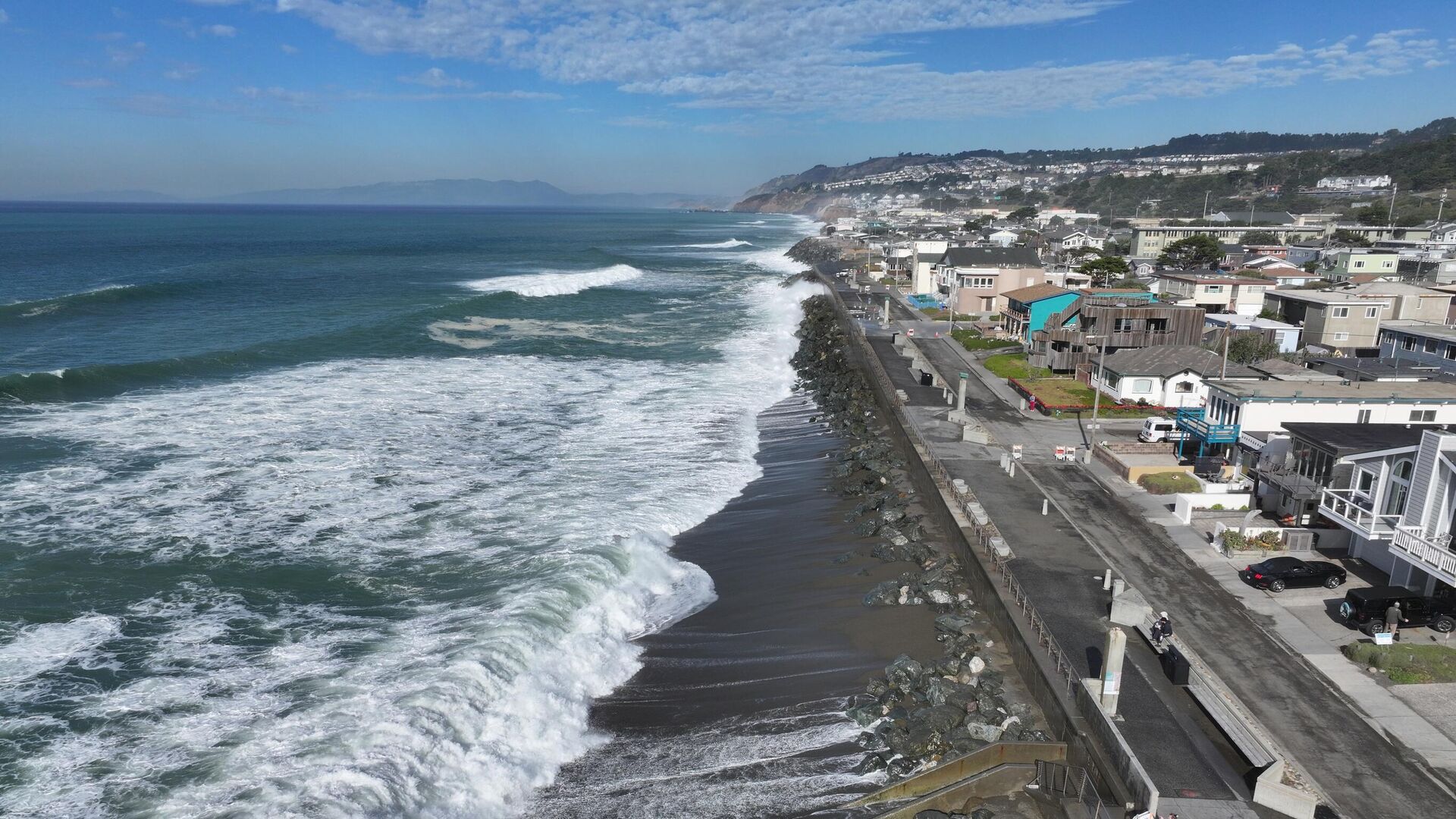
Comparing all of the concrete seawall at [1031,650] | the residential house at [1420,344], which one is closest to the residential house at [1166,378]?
the residential house at [1420,344]

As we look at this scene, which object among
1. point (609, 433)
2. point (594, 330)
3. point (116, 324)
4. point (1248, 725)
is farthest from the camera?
point (594, 330)

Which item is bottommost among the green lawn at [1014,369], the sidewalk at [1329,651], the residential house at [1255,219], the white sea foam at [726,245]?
the white sea foam at [726,245]

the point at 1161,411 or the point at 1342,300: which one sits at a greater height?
the point at 1342,300

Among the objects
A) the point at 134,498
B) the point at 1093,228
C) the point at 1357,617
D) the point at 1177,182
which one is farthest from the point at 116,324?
the point at 1177,182

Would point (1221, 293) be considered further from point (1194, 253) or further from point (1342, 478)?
point (1342, 478)

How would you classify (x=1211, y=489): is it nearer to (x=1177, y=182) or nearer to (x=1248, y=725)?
(x=1248, y=725)

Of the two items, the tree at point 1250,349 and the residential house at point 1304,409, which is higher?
the residential house at point 1304,409

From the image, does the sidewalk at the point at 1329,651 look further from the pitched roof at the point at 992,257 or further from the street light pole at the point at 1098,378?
the pitched roof at the point at 992,257
